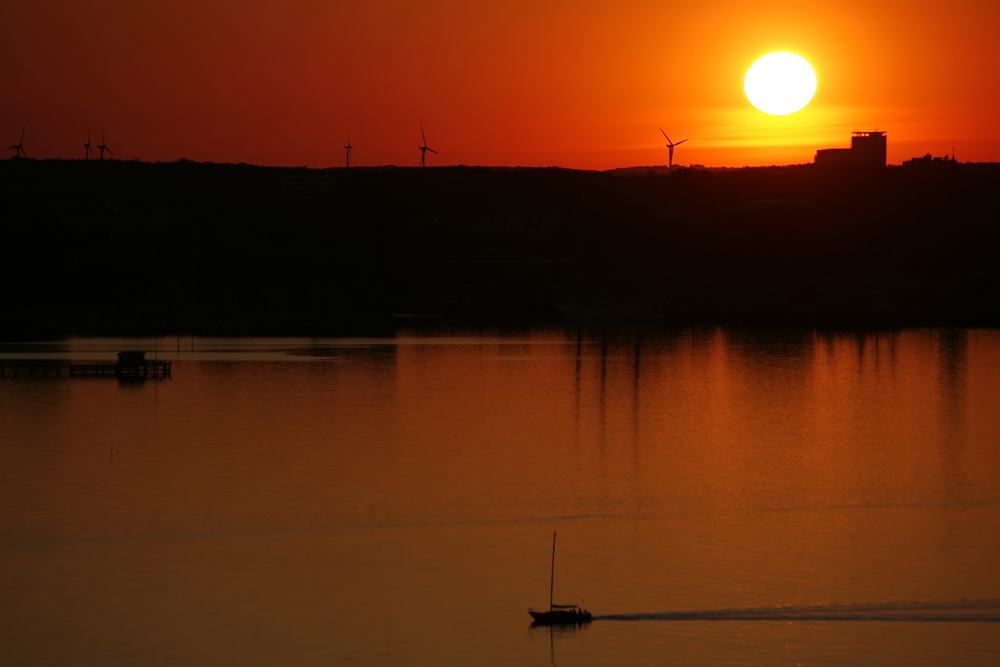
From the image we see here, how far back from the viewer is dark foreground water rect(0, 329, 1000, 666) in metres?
29.3

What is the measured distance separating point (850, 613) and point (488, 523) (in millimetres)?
14205

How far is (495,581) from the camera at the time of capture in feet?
111

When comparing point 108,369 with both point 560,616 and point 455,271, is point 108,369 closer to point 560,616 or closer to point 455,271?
point 560,616

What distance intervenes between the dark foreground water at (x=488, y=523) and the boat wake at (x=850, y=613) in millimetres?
91

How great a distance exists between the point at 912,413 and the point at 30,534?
55.8m

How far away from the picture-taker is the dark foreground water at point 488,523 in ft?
96.1

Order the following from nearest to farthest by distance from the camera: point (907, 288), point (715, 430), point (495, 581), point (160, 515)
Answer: point (495, 581) < point (160, 515) < point (715, 430) < point (907, 288)

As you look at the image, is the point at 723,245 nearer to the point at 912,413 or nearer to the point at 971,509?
the point at 912,413

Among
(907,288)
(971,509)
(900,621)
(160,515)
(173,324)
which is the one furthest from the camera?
(907,288)

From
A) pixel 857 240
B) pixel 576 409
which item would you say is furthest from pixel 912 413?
pixel 857 240

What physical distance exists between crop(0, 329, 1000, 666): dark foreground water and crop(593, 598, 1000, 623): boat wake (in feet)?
0.30

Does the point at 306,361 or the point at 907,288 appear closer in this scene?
the point at 306,361

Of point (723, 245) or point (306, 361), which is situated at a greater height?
point (723, 245)

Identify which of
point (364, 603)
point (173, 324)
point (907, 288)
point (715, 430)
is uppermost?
point (907, 288)
